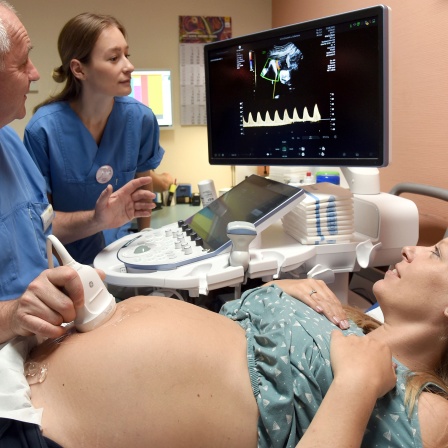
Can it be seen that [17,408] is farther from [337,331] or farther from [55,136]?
[55,136]

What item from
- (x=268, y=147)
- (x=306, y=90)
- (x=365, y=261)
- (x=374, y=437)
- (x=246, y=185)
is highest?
(x=306, y=90)

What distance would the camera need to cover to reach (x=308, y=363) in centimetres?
99

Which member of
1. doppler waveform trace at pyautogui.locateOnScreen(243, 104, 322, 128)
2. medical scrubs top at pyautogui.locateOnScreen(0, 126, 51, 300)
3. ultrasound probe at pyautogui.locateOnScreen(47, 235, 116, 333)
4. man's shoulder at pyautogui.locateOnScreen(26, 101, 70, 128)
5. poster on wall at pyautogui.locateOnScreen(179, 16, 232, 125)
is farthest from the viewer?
poster on wall at pyautogui.locateOnScreen(179, 16, 232, 125)

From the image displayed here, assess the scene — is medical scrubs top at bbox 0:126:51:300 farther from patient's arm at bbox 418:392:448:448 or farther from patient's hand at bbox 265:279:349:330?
patient's arm at bbox 418:392:448:448

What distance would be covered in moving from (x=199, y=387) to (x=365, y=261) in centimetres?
72

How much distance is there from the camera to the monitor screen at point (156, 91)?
3408mm

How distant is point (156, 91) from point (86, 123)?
153 cm

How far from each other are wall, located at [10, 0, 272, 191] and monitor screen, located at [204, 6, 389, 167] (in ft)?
5.94

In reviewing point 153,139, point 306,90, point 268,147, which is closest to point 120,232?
point 153,139

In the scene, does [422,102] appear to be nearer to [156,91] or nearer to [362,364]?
[362,364]

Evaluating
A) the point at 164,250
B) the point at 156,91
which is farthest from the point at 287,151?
the point at 156,91

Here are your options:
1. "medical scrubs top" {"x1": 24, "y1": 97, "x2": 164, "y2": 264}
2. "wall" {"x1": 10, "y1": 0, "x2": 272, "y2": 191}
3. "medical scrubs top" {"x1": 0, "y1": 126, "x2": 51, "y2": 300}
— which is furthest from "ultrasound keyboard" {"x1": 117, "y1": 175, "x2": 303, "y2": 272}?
"wall" {"x1": 10, "y1": 0, "x2": 272, "y2": 191}

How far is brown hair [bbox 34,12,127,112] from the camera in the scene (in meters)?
1.95

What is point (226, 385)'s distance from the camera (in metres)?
0.94
